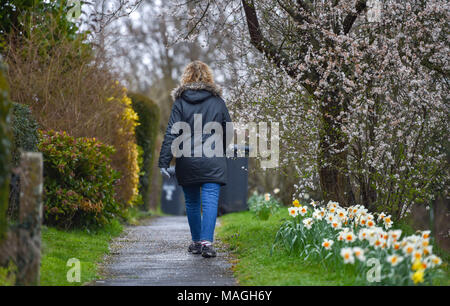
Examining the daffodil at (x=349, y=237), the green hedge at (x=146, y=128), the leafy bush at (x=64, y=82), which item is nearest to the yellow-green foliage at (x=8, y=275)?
the daffodil at (x=349, y=237)

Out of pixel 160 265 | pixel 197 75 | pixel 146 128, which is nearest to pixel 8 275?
pixel 160 265

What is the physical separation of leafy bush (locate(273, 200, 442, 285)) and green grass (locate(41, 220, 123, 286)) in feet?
5.61

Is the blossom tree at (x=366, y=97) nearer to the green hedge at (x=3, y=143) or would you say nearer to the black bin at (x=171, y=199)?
the green hedge at (x=3, y=143)

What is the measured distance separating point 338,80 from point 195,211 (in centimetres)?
190

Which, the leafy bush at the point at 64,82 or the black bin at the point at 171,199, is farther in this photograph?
the black bin at the point at 171,199

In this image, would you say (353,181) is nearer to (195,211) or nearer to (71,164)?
(195,211)

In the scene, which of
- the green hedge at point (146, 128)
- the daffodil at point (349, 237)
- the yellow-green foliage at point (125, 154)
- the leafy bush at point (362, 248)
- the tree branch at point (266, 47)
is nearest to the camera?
the leafy bush at point (362, 248)

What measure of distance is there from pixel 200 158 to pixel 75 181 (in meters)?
2.04

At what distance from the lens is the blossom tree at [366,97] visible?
5559mm

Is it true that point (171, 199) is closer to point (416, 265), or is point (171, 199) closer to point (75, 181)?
point (75, 181)

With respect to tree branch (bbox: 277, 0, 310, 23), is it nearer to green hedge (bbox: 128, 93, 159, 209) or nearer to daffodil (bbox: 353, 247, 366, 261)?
daffodil (bbox: 353, 247, 366, 261)

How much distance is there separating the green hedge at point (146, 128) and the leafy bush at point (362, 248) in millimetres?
6769

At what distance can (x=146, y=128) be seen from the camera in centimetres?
1191

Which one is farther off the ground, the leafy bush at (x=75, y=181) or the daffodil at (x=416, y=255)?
the leafy bush at (x=75, y=181)
